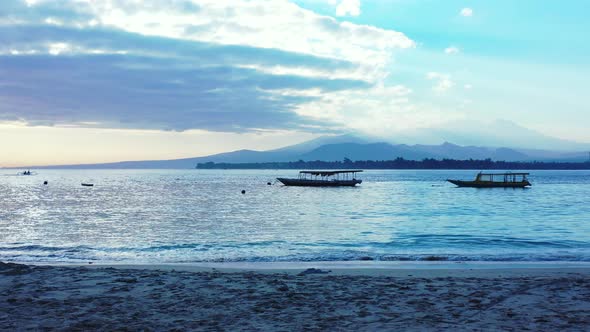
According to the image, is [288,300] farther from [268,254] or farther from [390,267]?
[268,254]

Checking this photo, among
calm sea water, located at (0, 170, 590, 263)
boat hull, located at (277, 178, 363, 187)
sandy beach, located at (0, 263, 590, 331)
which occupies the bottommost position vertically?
calm sea water, located at (0, 170, 590, 263)

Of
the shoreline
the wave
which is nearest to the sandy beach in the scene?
the shoreline

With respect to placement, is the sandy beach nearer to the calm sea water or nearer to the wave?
the wave

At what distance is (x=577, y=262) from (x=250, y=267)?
38.2ft

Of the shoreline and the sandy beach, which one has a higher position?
the sandy beach

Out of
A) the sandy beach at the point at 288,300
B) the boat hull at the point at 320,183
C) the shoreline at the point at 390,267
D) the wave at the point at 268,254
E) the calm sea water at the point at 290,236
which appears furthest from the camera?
the boat hull at the point at 320,183

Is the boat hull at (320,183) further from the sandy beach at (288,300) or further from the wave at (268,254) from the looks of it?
the sandy beach at (288,300)

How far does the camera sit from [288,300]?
33.6ft

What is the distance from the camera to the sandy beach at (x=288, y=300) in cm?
842

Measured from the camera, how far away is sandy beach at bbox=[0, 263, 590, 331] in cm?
842

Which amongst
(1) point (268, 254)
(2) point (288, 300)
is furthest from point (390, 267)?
(2) point (288, 300)

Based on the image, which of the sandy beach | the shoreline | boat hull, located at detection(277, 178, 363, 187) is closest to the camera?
the sandy beach

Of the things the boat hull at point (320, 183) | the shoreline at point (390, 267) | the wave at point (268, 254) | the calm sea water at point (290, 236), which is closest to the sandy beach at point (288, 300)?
the shoreline at point (390, 267)

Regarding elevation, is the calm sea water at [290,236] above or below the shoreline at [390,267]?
below
